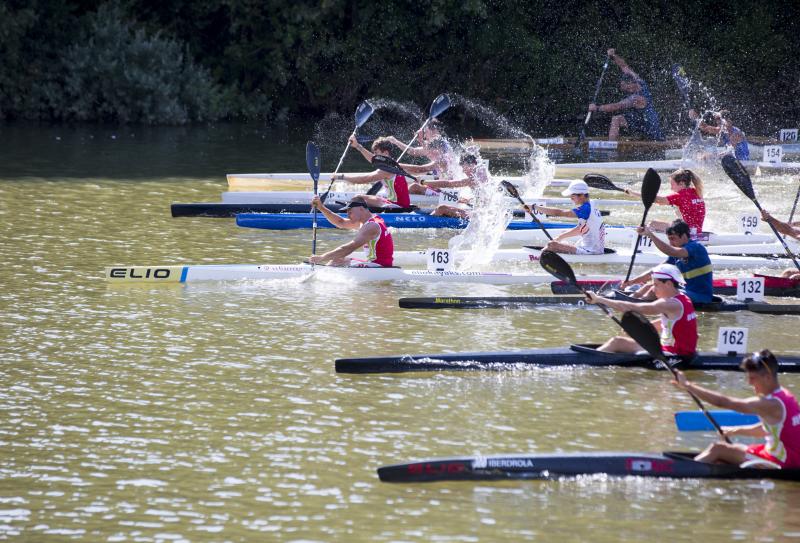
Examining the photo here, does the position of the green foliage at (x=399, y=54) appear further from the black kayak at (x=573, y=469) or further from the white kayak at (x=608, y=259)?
the black kayak at (x=573, y=469)

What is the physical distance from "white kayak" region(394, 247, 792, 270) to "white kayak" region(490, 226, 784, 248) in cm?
72

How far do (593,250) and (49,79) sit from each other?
66.8ft

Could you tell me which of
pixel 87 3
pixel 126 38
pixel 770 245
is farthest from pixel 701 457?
pixel 87 3

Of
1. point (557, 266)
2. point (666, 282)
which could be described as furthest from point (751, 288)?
point (557, 266)

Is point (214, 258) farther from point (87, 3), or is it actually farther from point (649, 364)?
point (87, 3)

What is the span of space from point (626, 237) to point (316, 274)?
15.4 ft

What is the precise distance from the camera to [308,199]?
706 inches

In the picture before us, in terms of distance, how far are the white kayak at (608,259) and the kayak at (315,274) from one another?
778mm

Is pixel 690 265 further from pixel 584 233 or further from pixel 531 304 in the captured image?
pixel 584 233

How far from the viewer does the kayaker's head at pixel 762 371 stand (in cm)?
709

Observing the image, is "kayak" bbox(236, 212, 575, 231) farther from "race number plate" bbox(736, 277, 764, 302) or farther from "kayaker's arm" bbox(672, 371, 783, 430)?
"kayaker's arm" bbox(672, 371, 783, 430)

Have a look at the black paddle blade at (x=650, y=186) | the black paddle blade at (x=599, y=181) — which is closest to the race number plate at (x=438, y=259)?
the black paddle blade at (x=599, y=181)

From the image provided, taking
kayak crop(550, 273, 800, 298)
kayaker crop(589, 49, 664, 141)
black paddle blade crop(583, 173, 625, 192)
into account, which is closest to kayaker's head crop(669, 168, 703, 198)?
black paddle blade crop(583, 173, 625, 192)

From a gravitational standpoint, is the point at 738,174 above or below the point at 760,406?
above
